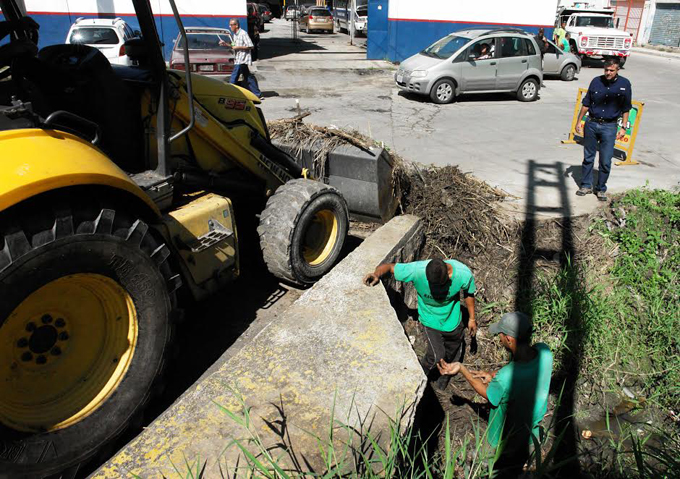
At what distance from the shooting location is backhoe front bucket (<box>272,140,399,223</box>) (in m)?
5.89

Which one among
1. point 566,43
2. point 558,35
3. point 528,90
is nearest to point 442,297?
point 528,90

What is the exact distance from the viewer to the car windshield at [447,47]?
14134mm

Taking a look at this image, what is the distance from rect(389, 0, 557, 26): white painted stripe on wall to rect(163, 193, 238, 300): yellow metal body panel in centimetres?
1848

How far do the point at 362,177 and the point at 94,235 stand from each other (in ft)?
11.6

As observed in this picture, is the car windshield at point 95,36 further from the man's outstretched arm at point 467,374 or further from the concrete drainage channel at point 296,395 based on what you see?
the man's outstretched arm at point 467,374

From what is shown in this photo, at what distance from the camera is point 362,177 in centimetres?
595

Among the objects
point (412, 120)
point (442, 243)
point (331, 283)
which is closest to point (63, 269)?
point (331, 283)

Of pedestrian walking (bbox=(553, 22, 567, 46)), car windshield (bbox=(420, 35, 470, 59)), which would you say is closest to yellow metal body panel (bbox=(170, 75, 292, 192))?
car windshield (bbox=(420, 35, 470, 59))

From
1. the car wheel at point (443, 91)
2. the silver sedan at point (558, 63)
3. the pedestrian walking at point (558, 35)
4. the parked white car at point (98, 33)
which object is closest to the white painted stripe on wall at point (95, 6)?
the parked white car at point (98, 33)

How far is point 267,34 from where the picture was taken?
36.4 m

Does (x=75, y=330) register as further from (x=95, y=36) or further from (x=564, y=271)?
(x=95, y=36)

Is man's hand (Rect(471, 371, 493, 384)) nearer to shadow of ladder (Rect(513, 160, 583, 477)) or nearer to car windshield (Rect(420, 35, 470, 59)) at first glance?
shadow of ladder (Rect(513, 160, 583, 477))

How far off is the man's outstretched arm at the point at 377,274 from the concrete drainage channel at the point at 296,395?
19 centimetres

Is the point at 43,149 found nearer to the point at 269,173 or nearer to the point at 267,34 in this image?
the point at 269,173
